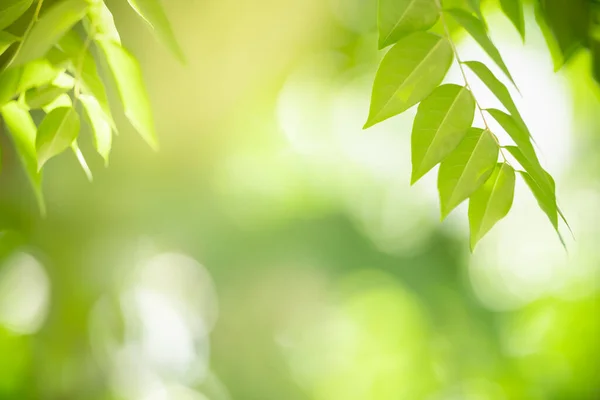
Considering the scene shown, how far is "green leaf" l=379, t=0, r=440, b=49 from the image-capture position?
0.98ft

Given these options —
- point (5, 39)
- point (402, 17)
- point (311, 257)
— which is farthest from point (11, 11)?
point (311, 257)

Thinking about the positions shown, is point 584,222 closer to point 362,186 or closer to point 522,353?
point 522,353

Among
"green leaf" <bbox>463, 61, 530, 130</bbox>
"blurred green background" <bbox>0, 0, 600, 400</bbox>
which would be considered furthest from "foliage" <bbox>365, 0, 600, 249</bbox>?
"blurred green background" <bbox>0, 0, 600, 400</bbox>

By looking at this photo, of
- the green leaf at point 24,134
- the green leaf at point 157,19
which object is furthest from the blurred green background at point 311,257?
the green leaf at point 157,19

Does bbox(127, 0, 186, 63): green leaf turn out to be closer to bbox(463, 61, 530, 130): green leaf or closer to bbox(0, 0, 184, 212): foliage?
bbox(0, 0, 184, 212): foliage

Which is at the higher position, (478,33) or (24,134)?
(478,33)

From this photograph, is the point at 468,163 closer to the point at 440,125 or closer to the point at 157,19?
the point at 440,125

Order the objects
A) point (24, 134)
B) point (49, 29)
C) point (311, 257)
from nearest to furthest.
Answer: point (49, 29)
point (24, 134)
point (311, 257)

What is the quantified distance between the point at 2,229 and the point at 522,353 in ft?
5.87

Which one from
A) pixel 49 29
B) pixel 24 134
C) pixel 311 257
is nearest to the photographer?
pixel 49 29

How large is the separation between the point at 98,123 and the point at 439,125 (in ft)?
0.75

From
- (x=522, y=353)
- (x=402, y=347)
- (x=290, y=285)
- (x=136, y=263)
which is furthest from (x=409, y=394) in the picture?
(x=136, y=263)

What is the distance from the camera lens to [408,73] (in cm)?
31

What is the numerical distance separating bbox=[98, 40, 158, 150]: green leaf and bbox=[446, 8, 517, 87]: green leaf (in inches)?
8.3
